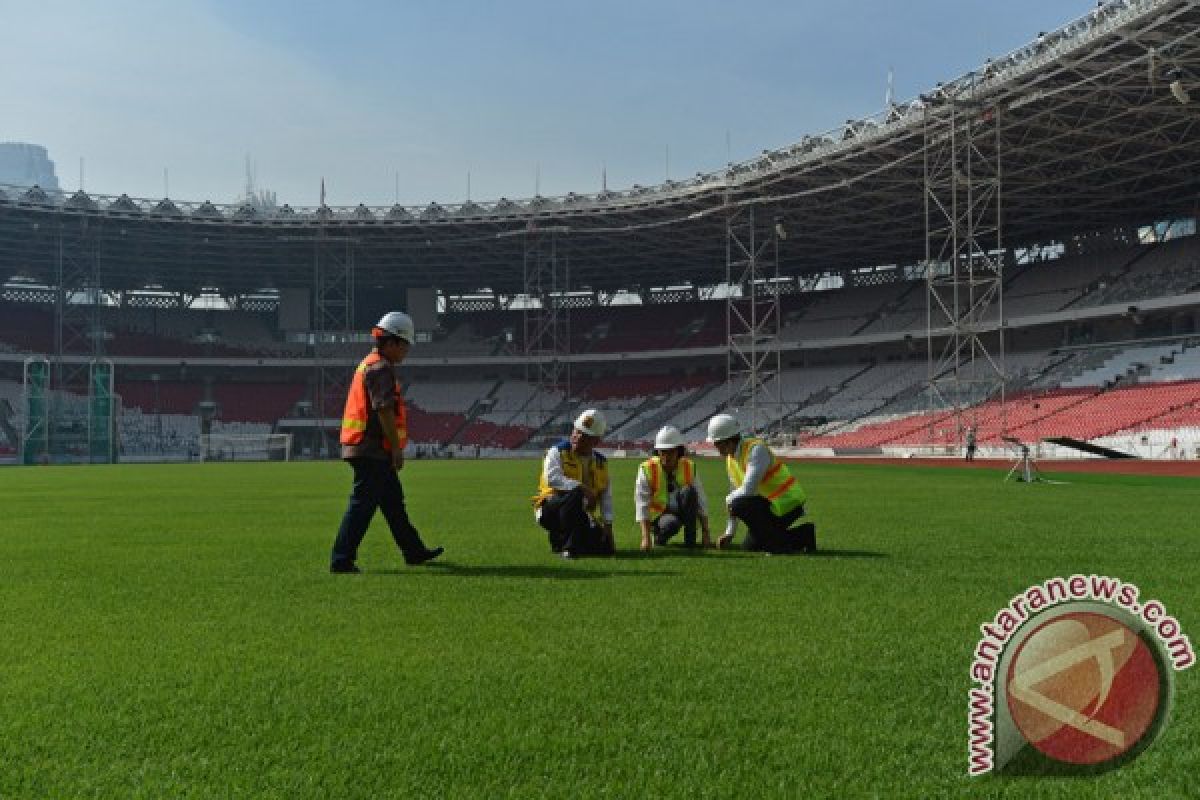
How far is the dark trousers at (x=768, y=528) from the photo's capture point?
25.4ft

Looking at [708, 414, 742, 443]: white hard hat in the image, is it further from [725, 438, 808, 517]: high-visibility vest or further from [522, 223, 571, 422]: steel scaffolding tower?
[522, 223, 571, 422]: steel scaffolding tower

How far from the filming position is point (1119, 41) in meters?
29.5

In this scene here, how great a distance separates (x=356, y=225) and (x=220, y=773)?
2184 inches

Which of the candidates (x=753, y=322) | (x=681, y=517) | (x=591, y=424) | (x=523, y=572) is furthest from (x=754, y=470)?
(x=753, y=322)

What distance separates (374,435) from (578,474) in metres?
1.73

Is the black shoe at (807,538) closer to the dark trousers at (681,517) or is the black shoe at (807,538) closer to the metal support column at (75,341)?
the dark trousers at (681,517)

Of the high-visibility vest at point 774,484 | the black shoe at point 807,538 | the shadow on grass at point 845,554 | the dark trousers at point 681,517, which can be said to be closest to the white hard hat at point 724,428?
the high-visibility vest at point 774,484

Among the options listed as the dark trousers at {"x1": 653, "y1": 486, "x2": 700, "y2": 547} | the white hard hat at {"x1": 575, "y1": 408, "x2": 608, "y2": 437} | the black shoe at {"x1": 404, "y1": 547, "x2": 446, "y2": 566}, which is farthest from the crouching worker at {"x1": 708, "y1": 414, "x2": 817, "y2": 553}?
the black shoe at {"x1": 404, "y1": 547, "x2": 446, "y2": 566}

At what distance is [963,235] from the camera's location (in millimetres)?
38062

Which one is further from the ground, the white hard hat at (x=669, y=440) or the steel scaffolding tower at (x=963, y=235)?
the steel scaffolding tower at (x=963, y=235)

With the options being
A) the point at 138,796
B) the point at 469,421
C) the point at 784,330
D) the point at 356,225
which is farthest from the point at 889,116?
the point at 138,796

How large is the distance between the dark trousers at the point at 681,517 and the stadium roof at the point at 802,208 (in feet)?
87.1

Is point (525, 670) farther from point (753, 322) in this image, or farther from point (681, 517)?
point (753, 322)

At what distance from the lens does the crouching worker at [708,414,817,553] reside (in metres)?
7.77
